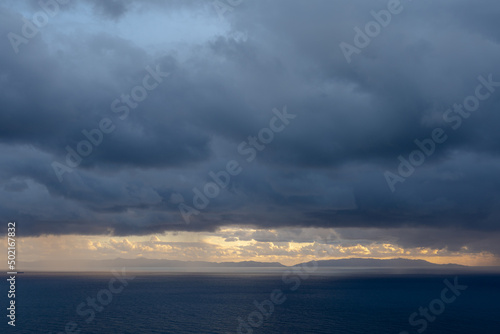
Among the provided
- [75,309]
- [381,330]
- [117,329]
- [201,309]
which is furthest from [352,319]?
[75,309]

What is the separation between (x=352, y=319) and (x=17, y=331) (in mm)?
85245

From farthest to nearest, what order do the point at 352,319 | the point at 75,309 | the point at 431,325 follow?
the point at 75,309 → the point at 352,319 → the point at 431,325

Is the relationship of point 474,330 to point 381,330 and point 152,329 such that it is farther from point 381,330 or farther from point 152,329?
point 152,329

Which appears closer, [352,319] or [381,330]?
[381,330]

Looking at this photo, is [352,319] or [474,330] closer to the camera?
[474,330]

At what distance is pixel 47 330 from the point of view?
98.9 meters

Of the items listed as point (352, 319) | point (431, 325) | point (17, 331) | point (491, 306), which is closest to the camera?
point (17, 331)

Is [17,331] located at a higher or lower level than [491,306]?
lower

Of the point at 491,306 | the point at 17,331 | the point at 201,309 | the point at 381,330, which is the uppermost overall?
the point at 491,306

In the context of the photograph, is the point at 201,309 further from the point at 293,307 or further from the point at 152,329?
the point at 152,329

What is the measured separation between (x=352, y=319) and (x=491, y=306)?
2695 inches

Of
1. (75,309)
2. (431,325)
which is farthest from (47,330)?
(431,325)

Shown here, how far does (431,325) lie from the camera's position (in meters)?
106

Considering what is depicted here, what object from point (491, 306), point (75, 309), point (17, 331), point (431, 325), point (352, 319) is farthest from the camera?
point (491, 306)
